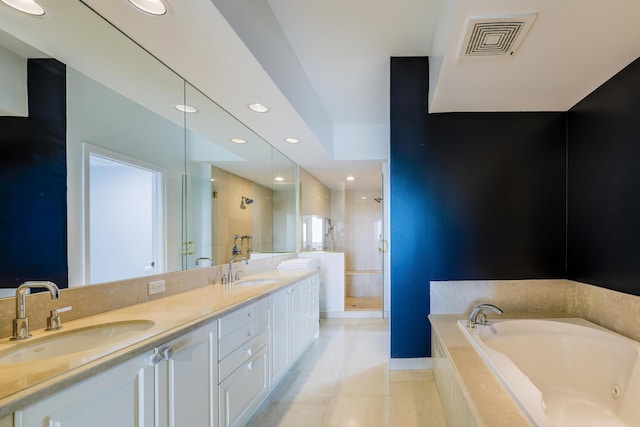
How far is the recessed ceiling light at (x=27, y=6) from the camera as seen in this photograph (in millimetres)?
1262

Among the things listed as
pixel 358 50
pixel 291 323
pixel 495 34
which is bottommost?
pixel 291 323

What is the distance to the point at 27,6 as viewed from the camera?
131cm

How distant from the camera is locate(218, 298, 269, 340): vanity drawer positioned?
Answer: 5.66ft

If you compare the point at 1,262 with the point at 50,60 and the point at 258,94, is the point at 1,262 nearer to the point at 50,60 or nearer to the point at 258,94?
the point at 50,60

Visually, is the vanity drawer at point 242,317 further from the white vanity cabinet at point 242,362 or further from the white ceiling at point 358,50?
the white ceiling at point 358,50

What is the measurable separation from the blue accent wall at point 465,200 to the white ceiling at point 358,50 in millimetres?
180

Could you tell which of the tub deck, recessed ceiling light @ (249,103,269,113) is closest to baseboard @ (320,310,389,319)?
the tub deck

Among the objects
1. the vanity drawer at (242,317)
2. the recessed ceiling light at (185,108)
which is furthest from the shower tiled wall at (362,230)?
the recessed ceiling light at (185,108)

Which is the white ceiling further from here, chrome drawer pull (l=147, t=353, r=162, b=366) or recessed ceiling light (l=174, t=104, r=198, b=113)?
chrome drawer pull (l=147, t=353, r=162, b=366)

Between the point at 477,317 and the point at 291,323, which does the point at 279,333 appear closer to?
the point at 291,323

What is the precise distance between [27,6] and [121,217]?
1025mm

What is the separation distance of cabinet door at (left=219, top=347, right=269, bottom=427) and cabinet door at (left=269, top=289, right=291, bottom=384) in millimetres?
140

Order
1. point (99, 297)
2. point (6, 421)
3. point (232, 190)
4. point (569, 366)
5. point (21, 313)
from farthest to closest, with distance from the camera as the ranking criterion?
point (232, 190), point (569, 366), point (99, 297), point (21, 313), point (6, 421)

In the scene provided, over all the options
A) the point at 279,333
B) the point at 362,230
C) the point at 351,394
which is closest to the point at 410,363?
the point at 351,394
